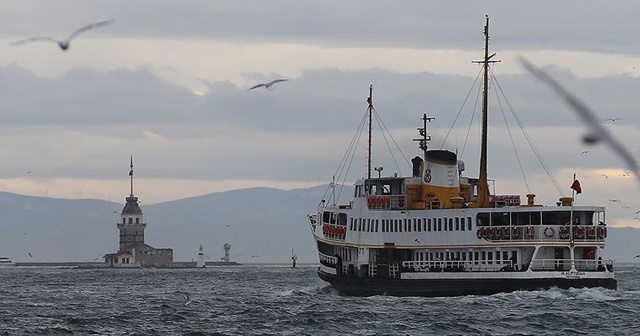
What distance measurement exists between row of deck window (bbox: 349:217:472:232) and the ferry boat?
64 mm

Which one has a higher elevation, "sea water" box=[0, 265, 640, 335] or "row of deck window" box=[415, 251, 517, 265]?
"row of deck window" box=[415, 251, 517, 265]

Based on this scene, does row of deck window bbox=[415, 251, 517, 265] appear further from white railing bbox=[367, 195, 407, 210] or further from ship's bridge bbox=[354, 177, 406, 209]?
ship's bridge bbox=[354, 177, 406, 209]

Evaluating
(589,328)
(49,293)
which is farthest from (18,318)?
(49,293)

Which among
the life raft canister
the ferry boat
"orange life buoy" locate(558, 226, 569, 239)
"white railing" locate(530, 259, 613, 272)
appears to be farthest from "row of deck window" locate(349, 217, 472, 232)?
the life raft canister

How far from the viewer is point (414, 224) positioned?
Answer: 295 feet

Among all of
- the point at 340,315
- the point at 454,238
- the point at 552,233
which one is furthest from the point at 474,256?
the point at 340,315

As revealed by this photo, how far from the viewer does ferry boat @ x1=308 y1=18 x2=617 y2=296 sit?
84312 millimetres

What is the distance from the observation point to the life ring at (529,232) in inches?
3329

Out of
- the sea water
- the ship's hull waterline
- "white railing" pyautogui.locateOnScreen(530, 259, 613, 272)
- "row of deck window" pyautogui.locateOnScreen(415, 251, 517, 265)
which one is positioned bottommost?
the sea water

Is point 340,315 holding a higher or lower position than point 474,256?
lower

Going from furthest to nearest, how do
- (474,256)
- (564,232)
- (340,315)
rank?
(474,256) < (564,232) < (340,315)

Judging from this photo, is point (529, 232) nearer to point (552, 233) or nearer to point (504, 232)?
point (552, 233)

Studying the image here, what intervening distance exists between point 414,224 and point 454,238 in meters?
3.46

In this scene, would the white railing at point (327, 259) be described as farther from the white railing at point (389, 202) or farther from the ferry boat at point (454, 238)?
the white railing at point (389, 202)
